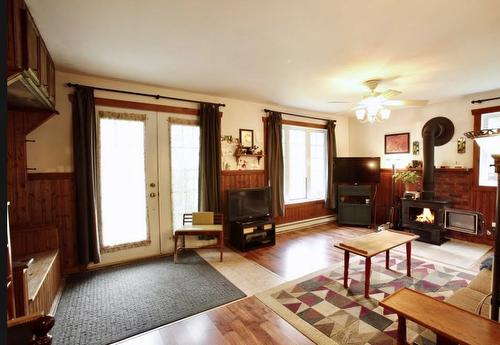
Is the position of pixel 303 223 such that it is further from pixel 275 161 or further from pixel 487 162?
pixel 487 162

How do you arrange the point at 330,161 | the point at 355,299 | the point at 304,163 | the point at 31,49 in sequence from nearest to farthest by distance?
the point at 31,49
the point at 355,299
the point at 304,163
the point at 330,161

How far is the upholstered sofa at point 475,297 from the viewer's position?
1.82 metres

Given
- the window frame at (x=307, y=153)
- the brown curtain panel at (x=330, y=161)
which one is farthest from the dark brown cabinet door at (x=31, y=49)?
the brown curtain panel at (x=330, y=161)

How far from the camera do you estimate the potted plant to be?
4.68 m

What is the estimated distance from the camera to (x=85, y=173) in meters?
3.11

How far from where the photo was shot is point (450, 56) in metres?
2.65

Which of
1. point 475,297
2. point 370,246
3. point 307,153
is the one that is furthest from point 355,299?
point 307,153

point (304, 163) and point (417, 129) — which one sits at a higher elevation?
point (417, 129)

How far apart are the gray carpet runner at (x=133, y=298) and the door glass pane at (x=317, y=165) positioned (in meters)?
3.23

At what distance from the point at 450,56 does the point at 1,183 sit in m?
3.63

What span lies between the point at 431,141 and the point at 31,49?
5.48m

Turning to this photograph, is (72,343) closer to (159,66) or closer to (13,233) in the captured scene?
(13,233)

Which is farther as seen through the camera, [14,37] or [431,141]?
[431,141]

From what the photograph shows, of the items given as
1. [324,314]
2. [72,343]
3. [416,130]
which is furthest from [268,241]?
[416,130]
